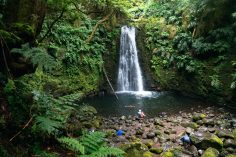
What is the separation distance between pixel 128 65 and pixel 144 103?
373cm

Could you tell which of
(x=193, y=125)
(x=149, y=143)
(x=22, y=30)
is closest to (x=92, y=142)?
(x=22, y=30)

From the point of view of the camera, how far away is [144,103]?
1120cm

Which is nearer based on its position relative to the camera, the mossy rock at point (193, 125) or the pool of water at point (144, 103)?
the mossy rock at point (193, 125)

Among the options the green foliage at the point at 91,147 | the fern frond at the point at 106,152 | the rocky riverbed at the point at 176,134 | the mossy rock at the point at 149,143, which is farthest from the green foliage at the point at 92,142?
the mossy rock at the point at 149,143

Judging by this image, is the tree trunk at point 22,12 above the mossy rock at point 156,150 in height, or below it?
above

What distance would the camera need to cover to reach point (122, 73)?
14141mm

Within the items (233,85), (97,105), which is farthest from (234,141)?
(97,105)

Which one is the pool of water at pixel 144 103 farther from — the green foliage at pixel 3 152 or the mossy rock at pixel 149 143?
the green foliage at pixel 3 152

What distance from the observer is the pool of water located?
1016cm

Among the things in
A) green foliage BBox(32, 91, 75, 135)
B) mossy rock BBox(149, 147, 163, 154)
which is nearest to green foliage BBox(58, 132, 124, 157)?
green foliage BBox(32, 91, 75, 135)

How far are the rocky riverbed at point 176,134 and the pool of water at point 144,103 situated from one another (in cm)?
57

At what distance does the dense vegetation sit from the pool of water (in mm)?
673

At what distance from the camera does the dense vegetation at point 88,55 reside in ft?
10.6

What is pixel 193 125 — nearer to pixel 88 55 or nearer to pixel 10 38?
pixel 10 38
